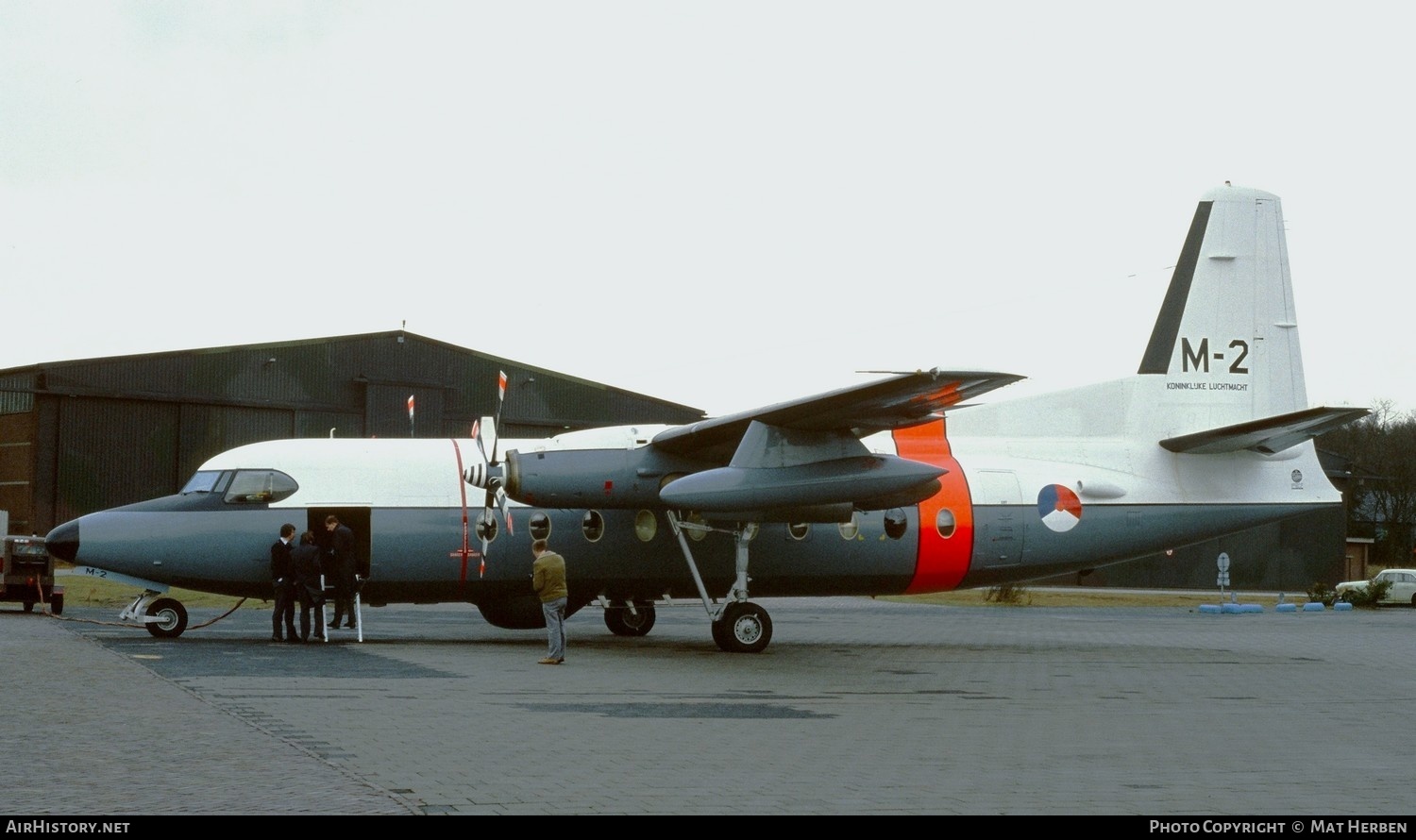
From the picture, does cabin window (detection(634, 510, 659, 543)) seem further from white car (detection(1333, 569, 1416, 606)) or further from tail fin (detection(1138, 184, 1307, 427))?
white car (detection(1333, 569, 1416, 606))

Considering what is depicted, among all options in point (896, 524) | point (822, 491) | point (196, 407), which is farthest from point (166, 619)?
point (196, 407)

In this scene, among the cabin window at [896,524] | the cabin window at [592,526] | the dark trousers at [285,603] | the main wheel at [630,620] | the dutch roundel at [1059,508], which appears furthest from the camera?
the main wheel at [630,620]

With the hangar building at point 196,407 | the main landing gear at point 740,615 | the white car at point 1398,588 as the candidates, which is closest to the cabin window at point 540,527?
the main landing gear at point 740,615

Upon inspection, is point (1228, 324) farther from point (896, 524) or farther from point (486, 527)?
point (486, 527)

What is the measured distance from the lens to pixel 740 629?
1855 centimetres

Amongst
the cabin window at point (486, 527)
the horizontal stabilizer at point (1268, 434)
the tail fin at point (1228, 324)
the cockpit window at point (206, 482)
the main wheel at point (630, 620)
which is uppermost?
the tail fin at point (1228, 324)

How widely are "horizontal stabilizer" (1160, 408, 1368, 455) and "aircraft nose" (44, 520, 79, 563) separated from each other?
52.3ft

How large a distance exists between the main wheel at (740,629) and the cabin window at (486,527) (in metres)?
3.42

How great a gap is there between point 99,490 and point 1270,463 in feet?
125

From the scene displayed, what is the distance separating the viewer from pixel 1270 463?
2122 centimetres

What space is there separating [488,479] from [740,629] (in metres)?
4.00

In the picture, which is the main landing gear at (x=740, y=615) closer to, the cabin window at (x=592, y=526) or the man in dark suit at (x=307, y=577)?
the cabin window at (x=592, y=526)

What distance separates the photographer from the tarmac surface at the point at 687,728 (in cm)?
762

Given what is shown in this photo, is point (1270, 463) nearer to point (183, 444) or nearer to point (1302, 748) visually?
point (1302, 748)
